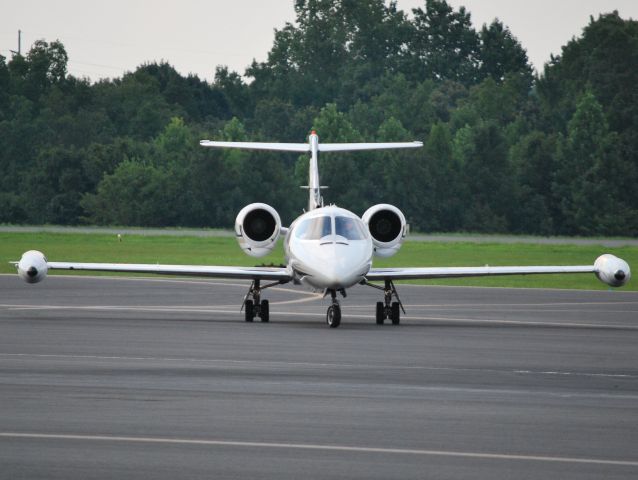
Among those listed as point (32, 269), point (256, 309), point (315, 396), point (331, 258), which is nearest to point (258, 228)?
point (256, 309)

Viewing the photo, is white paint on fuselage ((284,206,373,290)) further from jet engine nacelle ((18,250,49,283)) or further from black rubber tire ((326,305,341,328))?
jet engine nacelle ((18,250,49,283))

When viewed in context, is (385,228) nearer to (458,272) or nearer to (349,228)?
(458,272)

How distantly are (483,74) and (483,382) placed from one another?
456 feet

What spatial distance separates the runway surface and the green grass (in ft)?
58.8

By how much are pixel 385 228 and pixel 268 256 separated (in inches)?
1086

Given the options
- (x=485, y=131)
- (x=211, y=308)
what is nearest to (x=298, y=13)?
(x=485, y=131)

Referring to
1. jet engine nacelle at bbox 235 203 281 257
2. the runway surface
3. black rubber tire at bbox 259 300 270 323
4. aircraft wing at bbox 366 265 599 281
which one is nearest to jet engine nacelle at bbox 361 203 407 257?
aircraft wing at bbox 366 265 599 281

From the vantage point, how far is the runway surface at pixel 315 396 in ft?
36.2

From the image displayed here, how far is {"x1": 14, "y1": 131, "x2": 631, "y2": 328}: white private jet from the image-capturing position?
2567cm

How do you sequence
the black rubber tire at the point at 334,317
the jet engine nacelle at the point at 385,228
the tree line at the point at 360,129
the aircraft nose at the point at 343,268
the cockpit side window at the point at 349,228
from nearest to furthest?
1. the aircraft nose at the point at 343,268
2. the black rubber tire at the point at 334,317
3. the cockpit side window at the point at 349,228
4. the jet engine nacelle at the point at 385,228
5. the tree line at the point at 360,129

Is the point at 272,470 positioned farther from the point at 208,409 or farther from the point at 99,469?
the point at 208,409

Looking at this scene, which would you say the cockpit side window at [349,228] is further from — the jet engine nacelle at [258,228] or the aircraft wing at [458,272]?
the jet engine nacelle at [258,228]

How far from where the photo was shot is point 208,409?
1391 centimetres

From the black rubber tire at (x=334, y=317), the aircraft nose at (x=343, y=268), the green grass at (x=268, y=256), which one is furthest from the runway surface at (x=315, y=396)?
the green grass at (x=268, y=256)
